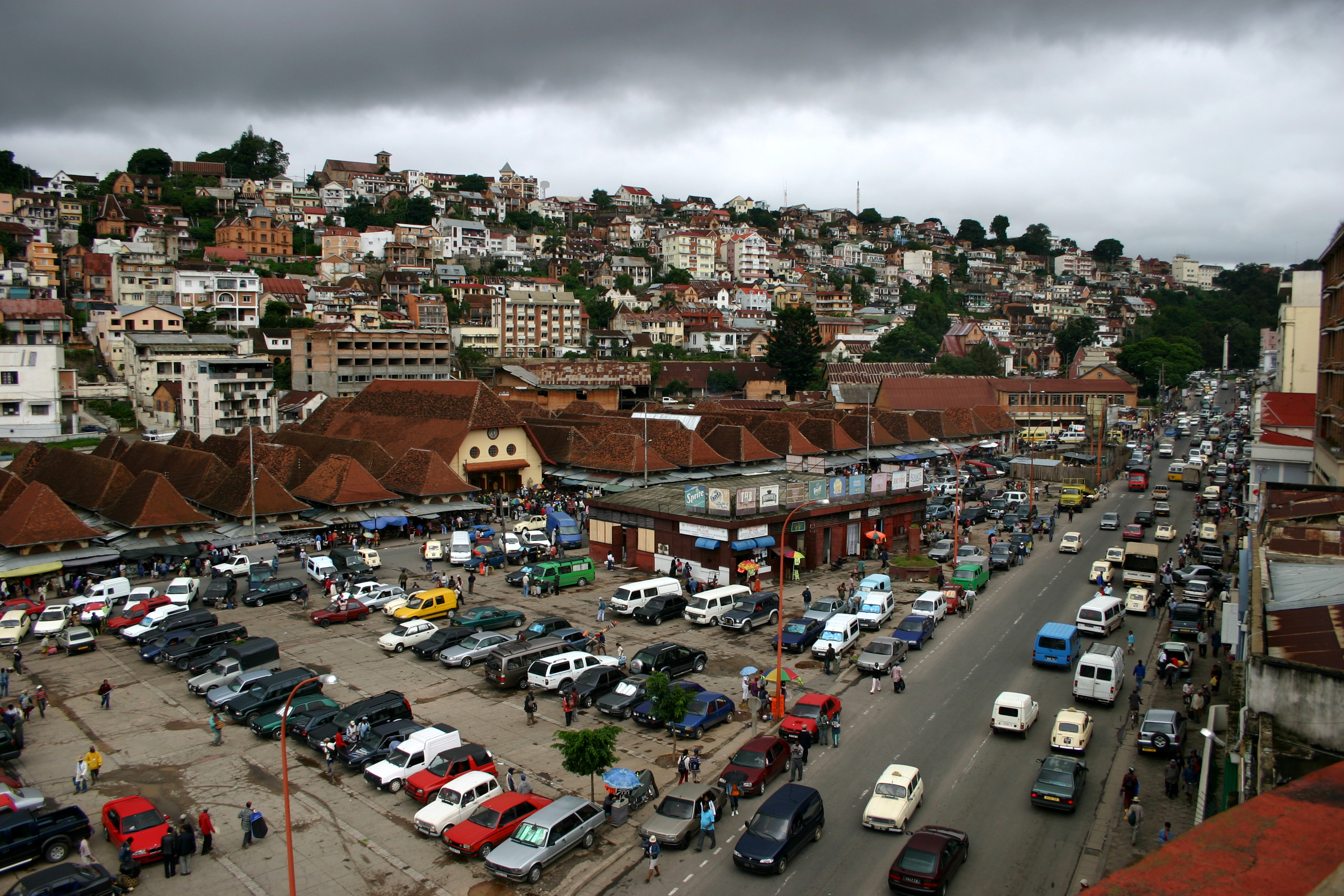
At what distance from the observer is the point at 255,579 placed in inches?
1377

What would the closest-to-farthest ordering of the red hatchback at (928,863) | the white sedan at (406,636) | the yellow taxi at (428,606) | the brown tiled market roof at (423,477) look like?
the red hatchback at (928,863), the white sedan at (406,636), the yellow taxi at (428,606), the brown tiled market roof at (423,477)

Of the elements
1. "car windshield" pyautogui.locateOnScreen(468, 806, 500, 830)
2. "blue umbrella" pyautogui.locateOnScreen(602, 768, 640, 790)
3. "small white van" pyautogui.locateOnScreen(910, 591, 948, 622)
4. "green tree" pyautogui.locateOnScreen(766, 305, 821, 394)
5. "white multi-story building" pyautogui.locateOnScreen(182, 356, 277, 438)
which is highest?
"green tree" pyautogui.locateOnScreen(766, 305, 821, 394)

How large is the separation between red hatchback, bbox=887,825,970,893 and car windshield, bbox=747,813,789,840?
187 cm

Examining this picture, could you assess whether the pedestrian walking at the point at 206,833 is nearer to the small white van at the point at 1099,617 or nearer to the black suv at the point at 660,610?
the black suv at the point at 660,610

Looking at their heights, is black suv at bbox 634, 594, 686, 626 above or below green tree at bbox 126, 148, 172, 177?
below

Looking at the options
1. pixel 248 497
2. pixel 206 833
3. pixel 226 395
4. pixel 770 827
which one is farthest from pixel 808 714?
pixel 226 395

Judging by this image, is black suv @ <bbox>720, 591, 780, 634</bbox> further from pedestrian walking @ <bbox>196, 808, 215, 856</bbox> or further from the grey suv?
pedestrian walking @ <bbox>196, 808, 215, 856</bbox>

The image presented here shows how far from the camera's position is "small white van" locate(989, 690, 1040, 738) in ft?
68.0

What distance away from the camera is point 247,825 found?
16.7 m

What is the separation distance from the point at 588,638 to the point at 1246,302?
184491 mm

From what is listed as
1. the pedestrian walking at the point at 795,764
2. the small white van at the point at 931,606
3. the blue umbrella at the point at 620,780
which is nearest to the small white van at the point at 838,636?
the small white van at the point at 931,606

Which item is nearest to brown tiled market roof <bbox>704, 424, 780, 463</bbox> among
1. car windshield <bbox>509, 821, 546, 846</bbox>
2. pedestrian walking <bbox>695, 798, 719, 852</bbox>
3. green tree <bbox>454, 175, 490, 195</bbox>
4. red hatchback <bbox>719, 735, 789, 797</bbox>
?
red hatchback <bbox>719, 735, 789, 797</bbox>

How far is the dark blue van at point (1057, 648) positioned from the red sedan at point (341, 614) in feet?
74.3

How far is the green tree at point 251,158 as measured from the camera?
169 metres
